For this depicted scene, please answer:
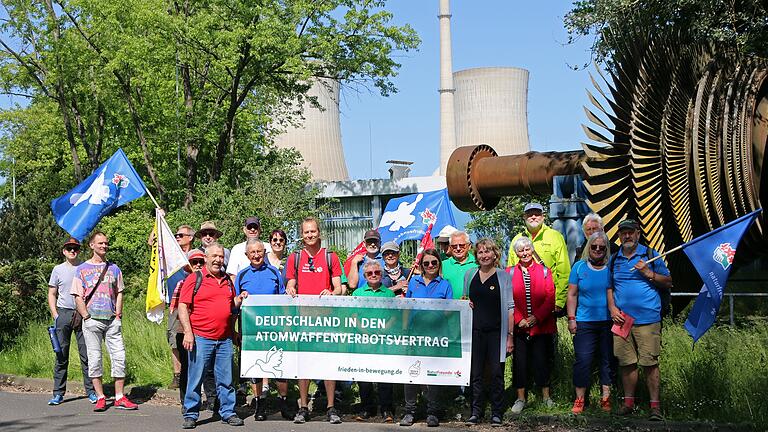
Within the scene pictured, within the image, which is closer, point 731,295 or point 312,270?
point 312,270

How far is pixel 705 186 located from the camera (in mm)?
10773

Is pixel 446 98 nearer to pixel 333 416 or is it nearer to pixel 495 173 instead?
pixel 495 173

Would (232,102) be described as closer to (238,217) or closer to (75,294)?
(238,217)

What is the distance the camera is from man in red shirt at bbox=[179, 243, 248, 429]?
905 centimetres

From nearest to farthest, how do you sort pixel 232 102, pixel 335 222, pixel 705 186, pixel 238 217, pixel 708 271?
pixel 708 271, pixel 705 186, pixel 238 217, pixel 232 102, pixel 335 222

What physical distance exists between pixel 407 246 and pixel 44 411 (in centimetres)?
1876

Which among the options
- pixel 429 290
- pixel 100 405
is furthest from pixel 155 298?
pixel 429 290

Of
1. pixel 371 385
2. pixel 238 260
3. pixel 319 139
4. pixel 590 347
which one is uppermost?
pixel 319 139

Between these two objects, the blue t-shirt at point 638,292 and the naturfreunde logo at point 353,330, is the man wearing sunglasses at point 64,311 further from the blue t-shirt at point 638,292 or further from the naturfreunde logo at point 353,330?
the blue t-shirt at point 638,292

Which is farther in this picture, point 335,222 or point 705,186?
point 335,222

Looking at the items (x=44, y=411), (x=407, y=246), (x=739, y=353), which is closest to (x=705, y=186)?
(x=739, y=353)

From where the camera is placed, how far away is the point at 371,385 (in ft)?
31.3

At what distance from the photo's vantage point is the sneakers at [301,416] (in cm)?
927

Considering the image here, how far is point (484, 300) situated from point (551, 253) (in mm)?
1027
